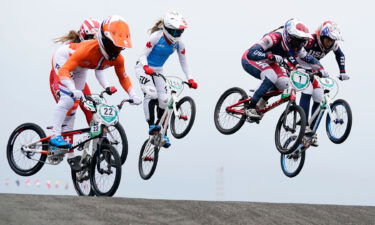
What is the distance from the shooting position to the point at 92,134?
11.2m

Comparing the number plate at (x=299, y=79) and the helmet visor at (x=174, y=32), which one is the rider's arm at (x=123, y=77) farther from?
the number plate at (x=299, y=79)

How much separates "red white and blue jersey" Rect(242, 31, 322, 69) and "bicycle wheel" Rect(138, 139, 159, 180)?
2.71 metres

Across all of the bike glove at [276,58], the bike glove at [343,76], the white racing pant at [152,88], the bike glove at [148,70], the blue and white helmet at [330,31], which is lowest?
the white racing pant at [152,88]

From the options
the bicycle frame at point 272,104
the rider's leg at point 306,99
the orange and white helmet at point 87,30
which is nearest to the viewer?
the orange and white helmet at point 87,30

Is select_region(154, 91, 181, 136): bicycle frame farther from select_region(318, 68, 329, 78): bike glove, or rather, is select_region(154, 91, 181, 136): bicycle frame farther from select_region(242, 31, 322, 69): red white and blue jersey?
select_region(318, 68, 329, 78): bike glove

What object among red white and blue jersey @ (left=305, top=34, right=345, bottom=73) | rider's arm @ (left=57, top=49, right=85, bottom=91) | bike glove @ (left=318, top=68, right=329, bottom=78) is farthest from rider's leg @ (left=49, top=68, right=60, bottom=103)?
red white and blue jersey @ (left=305, top=34, right=345, bottom=73)

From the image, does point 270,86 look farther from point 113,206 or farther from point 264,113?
point 113,206

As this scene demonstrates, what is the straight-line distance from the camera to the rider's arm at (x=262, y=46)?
13.8 metres

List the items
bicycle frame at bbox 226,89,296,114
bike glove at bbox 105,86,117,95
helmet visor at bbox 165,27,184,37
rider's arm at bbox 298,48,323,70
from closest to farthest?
bike glove at bbox 105,86,117,95 < bicycle frame at bbox 226,89,296,114 < helmet visor at bbox 165,27,184,37 < rider's arm at bbox 298,48,323,70

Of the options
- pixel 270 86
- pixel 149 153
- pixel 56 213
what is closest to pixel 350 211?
pixel 270 86

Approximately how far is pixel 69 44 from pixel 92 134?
6.51 feet

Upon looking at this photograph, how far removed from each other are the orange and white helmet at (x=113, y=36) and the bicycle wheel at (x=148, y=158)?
2.97m

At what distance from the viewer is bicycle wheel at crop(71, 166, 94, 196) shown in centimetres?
1210

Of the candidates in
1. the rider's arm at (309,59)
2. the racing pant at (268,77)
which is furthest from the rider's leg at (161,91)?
the rider's arm at (309,59)
